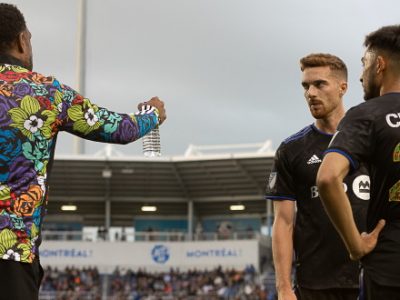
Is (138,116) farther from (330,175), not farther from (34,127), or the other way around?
(330,175)

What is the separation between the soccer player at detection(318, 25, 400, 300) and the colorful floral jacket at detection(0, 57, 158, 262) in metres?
1.08

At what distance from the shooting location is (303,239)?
17.5ft

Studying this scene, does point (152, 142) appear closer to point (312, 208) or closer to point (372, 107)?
point (372, 107)

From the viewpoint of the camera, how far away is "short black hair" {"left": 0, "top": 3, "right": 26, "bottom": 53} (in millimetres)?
3666

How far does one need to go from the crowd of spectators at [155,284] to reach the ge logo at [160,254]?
0.65 m

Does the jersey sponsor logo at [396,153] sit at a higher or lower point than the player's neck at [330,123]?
lower

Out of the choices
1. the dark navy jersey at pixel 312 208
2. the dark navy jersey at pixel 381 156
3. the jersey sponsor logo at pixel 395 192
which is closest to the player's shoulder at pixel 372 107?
the dark navy jersey at pixel 381 156

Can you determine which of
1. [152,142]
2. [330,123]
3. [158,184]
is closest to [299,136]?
[330,123]

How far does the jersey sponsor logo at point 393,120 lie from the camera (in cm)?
323

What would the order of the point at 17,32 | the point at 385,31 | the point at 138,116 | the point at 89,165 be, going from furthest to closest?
the point at 89,165
the point at 138,116
the point at 17,32
the point at 385,31

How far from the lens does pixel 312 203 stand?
5.30 meters

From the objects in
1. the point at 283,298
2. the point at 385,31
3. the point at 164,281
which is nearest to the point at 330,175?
the point at 385,31

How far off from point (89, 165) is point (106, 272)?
5.73m

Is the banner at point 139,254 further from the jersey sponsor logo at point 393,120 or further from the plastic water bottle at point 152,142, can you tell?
the jersey sponsor logo at point 393,120
